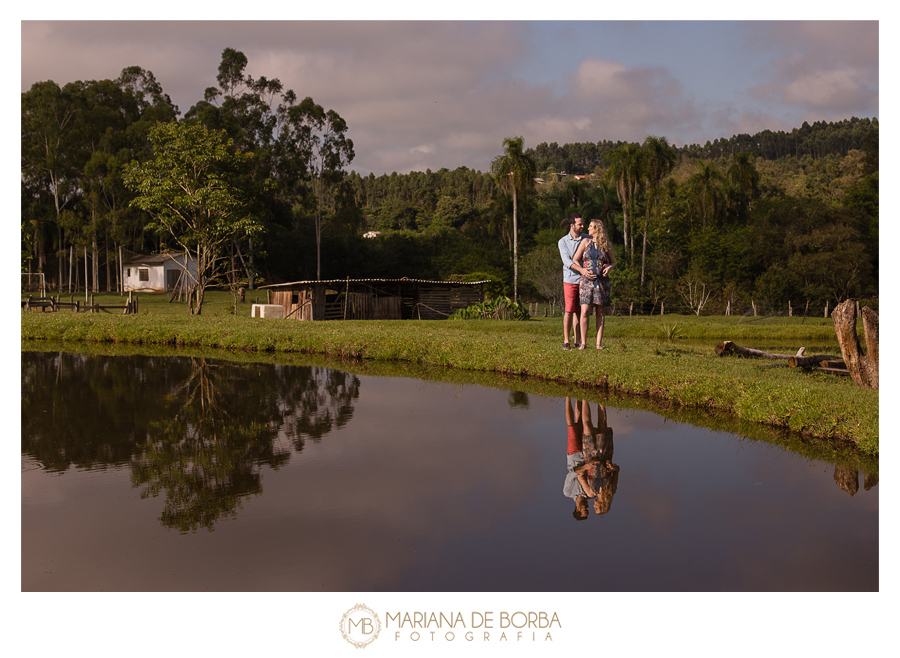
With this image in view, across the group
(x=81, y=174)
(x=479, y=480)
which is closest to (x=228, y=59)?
(x=81, y=174)

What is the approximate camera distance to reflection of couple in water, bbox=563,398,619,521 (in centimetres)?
581

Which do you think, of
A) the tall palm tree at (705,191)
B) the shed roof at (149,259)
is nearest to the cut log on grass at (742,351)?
the tall palm tree at (705,191)

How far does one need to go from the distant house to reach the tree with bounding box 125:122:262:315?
19.8 m

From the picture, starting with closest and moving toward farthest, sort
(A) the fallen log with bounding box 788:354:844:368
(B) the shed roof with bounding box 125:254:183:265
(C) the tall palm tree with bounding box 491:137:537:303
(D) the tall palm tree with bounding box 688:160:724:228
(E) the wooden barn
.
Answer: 1. (A) the fallen log with bounding box 788:354:844:368
2. (E) the wooden barn
3. (C) the tall palm tree with bounding box 491:137:537:303
4. (B) the shed roof with bounding box 125:254:183:265
5. (D) the tall palm tree with bounding box 688:160:724:228

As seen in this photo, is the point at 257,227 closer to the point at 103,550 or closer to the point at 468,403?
the point at 468,403

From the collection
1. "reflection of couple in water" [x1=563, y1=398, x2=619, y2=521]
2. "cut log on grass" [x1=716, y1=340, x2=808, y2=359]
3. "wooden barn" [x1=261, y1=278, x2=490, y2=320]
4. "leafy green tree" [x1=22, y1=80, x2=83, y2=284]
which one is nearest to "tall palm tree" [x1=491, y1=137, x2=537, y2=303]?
"wooden barn" [x1=261, y1=278, x2=490, y2=320]

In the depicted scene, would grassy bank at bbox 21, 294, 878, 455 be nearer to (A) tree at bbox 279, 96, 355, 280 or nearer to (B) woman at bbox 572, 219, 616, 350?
(B) woman at bbox 572, 219, 616, 350

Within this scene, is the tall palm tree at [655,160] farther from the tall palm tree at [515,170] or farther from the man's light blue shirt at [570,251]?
the man's light blue shirt at [570,251]

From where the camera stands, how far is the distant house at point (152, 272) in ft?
176

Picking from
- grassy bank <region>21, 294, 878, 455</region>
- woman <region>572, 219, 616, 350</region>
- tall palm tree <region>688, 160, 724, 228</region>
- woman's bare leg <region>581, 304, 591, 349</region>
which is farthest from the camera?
tall palm tree <region>688, 160, 724, 228</region>

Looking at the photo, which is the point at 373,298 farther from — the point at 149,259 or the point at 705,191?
the point at 705,191

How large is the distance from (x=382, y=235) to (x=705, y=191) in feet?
86.8

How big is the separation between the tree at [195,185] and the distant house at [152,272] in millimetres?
19793

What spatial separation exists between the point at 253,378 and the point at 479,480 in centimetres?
756
